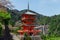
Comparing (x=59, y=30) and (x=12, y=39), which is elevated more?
(x=12, y=39)

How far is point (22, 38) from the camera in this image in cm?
2119

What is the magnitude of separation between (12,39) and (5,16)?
85.0 inches

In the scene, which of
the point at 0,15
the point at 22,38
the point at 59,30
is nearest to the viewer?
the point at 0,15

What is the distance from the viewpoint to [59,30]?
50.9 meters

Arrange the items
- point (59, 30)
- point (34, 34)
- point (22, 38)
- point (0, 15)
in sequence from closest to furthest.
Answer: point (0, 15) → point (22, 38) → point (34, 34) → point (59, 30)

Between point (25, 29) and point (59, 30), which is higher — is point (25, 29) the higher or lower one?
the higher one

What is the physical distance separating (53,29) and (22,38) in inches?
1215

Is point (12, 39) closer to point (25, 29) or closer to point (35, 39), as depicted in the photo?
point (35, 39)

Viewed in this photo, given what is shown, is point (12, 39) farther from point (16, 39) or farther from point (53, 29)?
point (53, 29)

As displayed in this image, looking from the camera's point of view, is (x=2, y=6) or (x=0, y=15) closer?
(x=0, y=15)

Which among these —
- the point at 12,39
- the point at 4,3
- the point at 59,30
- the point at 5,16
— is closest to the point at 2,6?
the point at 4,3

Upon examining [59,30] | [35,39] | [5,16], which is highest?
[5,16]

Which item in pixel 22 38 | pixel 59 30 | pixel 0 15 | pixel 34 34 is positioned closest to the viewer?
pixel 0 15

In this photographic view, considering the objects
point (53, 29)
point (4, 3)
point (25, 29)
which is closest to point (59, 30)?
point (53, 29)
